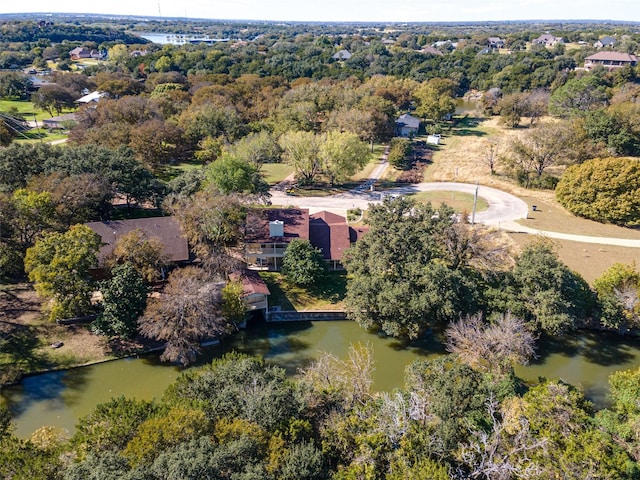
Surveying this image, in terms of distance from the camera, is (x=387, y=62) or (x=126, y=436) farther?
(x=387, y=62)

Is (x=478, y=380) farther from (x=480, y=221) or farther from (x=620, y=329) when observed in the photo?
(x=480, y=221)

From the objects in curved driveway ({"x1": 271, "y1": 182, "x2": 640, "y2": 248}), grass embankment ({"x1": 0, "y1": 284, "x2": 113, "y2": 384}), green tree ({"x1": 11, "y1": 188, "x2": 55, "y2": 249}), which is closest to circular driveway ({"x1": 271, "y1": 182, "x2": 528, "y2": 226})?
curved driveway ({"x1": 271, "y1": 182, "x2": 640, "y2": 248})

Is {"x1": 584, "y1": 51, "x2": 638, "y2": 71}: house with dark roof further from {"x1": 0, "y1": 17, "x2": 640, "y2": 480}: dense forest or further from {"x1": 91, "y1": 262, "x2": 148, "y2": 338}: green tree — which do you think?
{"x1": 91, "y1": 262, "x2": 148, "y2": 338}: green tree

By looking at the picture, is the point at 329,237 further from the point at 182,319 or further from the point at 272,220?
the point at 182,319

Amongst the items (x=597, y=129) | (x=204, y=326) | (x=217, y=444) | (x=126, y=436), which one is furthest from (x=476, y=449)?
(x=597, y=129)

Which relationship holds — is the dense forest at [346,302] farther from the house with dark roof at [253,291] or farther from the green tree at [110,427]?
the house with dark roof at [253,291]

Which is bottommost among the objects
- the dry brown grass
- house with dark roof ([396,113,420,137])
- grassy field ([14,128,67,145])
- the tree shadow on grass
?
the tree shadow on grass

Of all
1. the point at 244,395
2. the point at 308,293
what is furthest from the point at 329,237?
the point at 244,395
